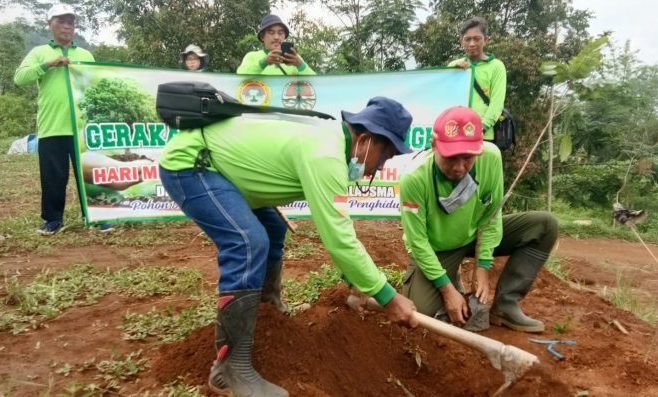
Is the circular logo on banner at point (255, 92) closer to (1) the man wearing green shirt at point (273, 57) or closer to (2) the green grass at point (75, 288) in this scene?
(1) the man wearing green shirt at point (273, 57)

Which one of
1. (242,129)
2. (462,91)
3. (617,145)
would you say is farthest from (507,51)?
(242,129)

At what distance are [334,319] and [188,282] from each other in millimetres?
1332

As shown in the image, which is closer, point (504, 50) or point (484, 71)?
point (484, 71)

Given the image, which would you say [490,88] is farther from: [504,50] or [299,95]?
[504,50]

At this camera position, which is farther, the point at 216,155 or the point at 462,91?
the point at 462,91

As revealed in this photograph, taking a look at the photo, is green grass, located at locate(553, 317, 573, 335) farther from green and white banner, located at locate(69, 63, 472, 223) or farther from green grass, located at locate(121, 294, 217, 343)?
green and white banner, located at locate(69, 63, 472, 223)

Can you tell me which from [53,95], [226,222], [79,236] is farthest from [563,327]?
[53,95]

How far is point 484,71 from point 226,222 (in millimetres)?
3684

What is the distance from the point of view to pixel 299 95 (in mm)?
5539

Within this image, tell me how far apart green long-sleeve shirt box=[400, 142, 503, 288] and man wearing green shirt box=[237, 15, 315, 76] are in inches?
106

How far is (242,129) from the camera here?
2.34 m

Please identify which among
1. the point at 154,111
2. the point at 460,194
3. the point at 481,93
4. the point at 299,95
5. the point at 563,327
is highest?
the point at 481,93

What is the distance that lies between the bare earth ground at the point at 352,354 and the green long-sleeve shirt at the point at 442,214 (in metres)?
0.48

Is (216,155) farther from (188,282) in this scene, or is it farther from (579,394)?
(579,394)
